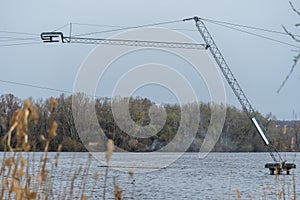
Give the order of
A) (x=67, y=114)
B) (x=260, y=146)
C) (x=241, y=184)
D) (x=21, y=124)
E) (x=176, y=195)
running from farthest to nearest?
1. (x=260, y=146)
2. (x=67, y=114)
3. (x=241, y=184)
4. (x=176, y=195)
5. (x=21, y=124)

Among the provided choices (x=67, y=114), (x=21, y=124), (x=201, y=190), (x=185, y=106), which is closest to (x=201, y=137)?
(x=185, y=106)

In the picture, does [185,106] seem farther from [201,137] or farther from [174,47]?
[201,137]

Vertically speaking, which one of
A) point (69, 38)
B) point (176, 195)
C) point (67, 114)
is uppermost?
point (69, 38)

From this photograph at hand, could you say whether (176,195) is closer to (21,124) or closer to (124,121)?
(21,124)

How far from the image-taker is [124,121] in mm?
63750

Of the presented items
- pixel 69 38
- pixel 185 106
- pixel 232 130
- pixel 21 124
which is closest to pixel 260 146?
pixel 232 130

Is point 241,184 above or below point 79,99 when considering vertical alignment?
below

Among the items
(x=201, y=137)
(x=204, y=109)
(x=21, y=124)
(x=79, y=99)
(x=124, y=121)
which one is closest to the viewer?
(x=21, y=124)

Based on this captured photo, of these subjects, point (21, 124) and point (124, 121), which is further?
point (124, 121)

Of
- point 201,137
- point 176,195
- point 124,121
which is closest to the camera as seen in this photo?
point 176,195

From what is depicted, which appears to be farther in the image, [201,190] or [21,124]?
[201,190]

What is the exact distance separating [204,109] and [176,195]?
138ft

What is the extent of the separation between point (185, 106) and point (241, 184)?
A: 2937cm

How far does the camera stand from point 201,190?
3294 cm
